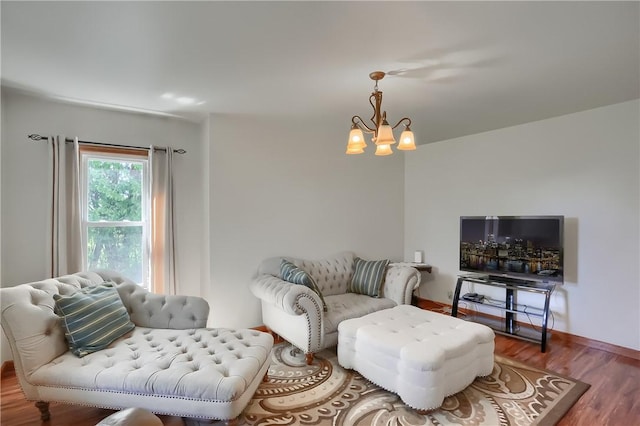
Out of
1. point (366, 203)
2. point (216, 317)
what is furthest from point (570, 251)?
point (216, 317)

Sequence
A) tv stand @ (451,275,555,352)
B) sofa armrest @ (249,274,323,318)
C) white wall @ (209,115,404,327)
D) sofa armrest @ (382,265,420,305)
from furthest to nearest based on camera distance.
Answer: sofa armrest @ (382,265,420,305)
white wall @ (209,115,404,327)
tv stand @ (451,275,555,352)
sofa armrest @ (249,274,323,318)

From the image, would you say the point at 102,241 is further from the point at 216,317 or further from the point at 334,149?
the point at 334,149

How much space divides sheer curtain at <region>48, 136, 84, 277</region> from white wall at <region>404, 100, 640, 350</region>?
14.3 feet

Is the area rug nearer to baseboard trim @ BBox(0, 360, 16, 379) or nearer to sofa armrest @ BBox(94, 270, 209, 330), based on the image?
sofa armrest @ BBox(94, 270, 209, 330)

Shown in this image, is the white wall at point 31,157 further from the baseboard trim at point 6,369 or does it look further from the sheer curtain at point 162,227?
the baseboard trim at point 6,369

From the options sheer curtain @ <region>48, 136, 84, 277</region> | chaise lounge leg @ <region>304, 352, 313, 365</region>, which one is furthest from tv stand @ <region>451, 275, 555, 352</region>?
sheer curtain @ <region>48, 136, 84, 277</region>

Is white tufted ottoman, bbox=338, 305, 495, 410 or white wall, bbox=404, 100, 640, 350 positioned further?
white wall, bbox=404, 100, 640, 350

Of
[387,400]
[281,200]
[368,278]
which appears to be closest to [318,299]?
[387,400]

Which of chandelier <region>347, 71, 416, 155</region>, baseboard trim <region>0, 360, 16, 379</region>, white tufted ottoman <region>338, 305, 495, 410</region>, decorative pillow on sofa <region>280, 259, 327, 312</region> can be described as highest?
chandelier <region>347, 71, 416, 155</region>

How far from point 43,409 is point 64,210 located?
5.29ft

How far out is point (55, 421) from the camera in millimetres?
2080

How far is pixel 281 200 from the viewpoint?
12.5ft

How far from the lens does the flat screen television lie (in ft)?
10.9

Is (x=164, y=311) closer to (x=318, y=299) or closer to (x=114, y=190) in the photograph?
(x=318, y=299)
